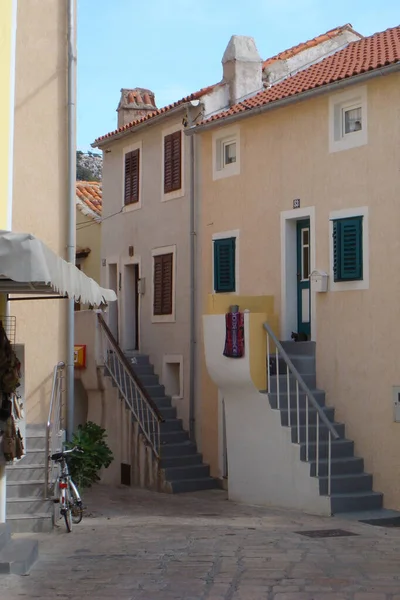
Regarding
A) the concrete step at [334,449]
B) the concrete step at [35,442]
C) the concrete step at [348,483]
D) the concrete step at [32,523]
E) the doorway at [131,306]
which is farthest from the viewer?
the doorway at [131,306]

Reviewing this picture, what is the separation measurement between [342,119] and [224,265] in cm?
383

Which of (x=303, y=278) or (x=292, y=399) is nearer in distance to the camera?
(x=292, y=399)

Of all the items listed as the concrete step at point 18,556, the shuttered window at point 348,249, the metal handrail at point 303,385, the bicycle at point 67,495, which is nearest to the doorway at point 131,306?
the metal handrail at point 303,385

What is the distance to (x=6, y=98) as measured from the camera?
11094 millimetres

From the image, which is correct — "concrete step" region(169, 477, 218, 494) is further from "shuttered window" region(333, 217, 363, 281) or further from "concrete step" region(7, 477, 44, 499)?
"concrete step" region(7, 477, 44, 499)

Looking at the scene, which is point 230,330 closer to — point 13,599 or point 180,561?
point 180,561

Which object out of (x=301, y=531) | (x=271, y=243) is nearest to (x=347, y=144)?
(x=271, y=243)

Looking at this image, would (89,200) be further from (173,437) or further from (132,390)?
(173,437)

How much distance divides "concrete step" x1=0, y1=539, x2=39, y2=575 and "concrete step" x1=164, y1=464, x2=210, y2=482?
8.21 metres

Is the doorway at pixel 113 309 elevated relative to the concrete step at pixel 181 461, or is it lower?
elevated

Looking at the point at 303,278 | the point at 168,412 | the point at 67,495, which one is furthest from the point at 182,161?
the point at 67,495

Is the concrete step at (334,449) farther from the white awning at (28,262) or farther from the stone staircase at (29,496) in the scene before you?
the white awning at (28,262)

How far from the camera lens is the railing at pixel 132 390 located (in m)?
19.3

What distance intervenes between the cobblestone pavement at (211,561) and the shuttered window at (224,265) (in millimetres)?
5236
